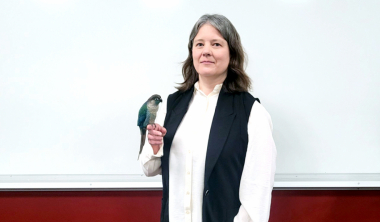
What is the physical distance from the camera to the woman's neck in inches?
37.0

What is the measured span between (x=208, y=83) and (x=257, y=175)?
0.32m

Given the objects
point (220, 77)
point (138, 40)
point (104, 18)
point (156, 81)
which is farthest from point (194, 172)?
point (104, 18)

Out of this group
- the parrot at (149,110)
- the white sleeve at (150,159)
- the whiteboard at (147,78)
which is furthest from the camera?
the whiteboard at (147,78)

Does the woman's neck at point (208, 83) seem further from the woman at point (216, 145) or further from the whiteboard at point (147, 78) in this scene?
the whiteboard at point (147, 78)

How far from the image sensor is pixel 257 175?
827mm

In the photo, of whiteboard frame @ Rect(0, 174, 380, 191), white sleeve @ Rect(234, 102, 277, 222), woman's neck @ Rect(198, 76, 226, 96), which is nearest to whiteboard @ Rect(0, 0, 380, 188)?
whiteboard frame @ Rect(0, 174, 380, 191)

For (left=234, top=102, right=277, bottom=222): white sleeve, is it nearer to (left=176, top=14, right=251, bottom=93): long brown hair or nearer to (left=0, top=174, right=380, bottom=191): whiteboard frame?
(left=176, top=14, right=251, bottom=93): long brown hair

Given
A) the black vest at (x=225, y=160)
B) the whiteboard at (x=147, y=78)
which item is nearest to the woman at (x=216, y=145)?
the black vest at (x=225, y=160)

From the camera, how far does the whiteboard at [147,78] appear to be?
4.43ft

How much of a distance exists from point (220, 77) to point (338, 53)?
73 centimetres

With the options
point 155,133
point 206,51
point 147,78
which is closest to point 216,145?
point 155,133

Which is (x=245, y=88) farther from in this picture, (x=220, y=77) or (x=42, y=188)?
(x=42, y=188)

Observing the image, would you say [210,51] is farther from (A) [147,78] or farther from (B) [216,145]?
(A) [147,78]

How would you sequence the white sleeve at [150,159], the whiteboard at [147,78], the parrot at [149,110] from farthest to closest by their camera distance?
the whiteboard at [147,78] < the white sleeve at [150,159] < the parrot at [149,110]
